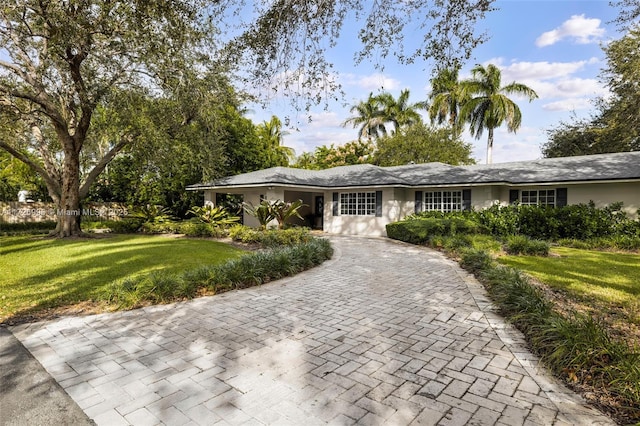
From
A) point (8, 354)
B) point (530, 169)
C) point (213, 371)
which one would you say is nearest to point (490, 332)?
point (213, 371)

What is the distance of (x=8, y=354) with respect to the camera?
3.88 m

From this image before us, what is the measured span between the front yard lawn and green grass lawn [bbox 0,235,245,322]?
7.98 metres

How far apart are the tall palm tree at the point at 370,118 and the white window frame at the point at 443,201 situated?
61.5 feet

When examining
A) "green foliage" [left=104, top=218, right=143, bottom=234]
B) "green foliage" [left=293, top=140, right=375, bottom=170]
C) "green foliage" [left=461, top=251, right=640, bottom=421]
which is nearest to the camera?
"green foliage" [left=461, top=251, right=640, bottom=421]

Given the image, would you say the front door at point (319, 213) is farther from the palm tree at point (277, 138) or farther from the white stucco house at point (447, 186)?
the palm tree at point (277, 138)

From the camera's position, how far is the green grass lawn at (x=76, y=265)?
6125 millimetres

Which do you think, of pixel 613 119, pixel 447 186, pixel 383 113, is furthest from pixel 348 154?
pixel 613 119

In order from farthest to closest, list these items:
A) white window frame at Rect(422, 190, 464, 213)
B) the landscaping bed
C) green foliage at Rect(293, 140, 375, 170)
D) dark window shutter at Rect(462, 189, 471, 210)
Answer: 1. green foliage at Rect(293, 140, 375, 170)
2. white window frame at Rect(422, 190, 464, 213)
3. dark window shutter at Rect(462, 189, 471, 210)
4. the landscaping bed

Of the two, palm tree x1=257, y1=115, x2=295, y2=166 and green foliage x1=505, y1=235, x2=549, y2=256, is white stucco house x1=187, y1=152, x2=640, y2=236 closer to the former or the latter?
green foliage x1=505, y1=235, x2=549, y2=256

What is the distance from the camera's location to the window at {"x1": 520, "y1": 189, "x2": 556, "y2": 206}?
1517 cm

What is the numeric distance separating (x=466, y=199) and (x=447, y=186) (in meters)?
1.07

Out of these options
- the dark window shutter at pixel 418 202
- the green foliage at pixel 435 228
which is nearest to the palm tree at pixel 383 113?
the dark window shutter at pixel 418 202

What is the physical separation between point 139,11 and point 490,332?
7288mm
